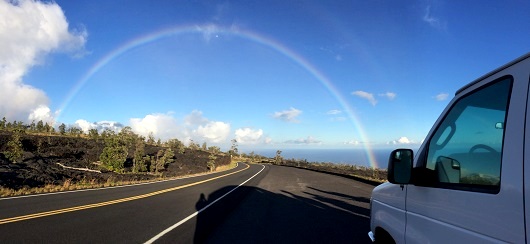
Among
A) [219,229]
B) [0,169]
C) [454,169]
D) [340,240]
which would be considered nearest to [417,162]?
[454,169]

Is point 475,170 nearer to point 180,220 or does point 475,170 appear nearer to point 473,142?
point 473,142

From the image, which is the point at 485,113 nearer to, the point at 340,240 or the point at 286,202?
the point at 340,240

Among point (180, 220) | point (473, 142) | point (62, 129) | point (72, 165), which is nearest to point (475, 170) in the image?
point (473, 142)

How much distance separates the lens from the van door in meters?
1.87

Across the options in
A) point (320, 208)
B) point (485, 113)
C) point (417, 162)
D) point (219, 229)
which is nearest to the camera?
point (485, 113)

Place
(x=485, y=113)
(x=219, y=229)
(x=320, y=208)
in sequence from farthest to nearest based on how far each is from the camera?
(x=320, y=208) < (x=219, y=229) < (x=485, y=113)

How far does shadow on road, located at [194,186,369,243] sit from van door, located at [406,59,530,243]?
15.6 feet

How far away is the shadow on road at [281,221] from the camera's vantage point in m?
7.55

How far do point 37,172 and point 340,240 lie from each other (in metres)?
23.3

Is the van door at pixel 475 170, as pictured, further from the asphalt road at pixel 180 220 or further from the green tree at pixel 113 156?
the green tree at pixel 113 156

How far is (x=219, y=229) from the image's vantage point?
8.41m

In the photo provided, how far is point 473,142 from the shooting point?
2469mm

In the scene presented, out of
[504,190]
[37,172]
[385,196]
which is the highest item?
[504,190]

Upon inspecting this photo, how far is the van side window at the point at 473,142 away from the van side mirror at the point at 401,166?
0.18 metres
